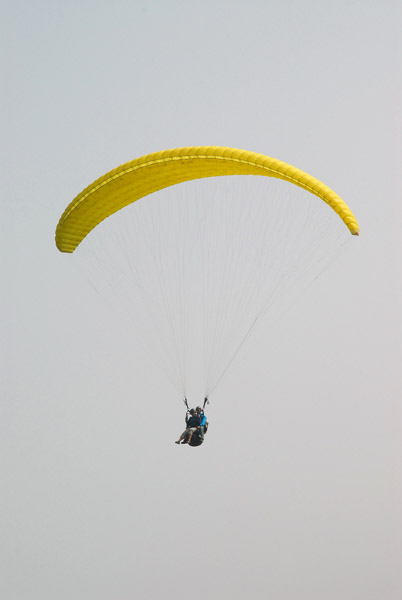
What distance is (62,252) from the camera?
28.1 meters

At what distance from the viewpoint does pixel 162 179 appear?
26.6 m

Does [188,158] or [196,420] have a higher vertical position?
[188,158]

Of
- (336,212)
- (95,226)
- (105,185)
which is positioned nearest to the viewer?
(336,212)

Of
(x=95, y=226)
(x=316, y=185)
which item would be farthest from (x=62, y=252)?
(x=316, y=185)

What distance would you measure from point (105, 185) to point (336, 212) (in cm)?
585

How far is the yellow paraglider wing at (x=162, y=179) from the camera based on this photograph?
2444 centimetres

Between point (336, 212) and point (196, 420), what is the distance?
6437mm

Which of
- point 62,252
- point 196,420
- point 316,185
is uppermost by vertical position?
point 316,185

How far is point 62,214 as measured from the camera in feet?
89.2

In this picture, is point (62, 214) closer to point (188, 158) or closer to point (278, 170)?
point (188, 158)

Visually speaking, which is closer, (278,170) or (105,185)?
(278,170)

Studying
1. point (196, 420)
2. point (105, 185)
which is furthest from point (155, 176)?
point (196, 420)

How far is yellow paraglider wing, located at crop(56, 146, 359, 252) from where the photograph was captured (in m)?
24.4

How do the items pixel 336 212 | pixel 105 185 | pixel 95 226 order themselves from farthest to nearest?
pixel 95 226, pixel 105 185, pixel 336 212
